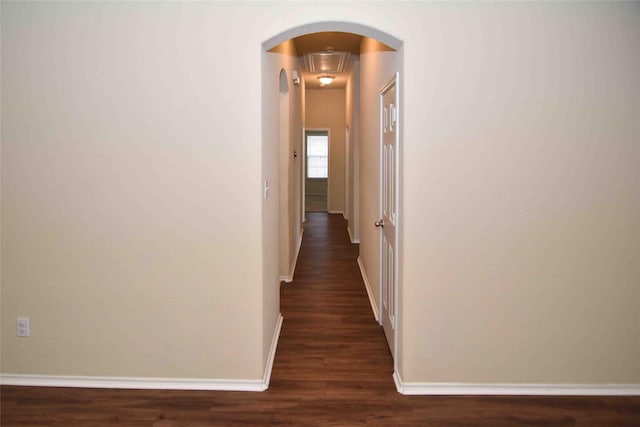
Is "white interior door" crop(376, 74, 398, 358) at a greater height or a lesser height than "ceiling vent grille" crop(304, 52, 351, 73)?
lesser

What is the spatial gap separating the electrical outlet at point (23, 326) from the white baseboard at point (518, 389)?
2.34m

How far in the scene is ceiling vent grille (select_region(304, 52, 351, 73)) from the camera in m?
7.09

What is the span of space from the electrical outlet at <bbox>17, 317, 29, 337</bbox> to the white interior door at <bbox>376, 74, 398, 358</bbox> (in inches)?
91.5

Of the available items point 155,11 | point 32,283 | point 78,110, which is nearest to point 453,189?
point 155,11

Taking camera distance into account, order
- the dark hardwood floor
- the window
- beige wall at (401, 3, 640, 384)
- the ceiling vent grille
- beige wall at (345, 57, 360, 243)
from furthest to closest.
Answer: the window
beige wall at (345, 57, 360, 243)
the ceiling vent grille
beige wall at (401, 3, 640, 384)
the dark hardwood floor

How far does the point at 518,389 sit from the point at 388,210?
1491 mm

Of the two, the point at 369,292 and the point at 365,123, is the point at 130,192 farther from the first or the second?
the point at 365,123

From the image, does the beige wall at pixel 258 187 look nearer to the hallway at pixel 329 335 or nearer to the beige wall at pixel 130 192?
the beige wall at pixel 130 192

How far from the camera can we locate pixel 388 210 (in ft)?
12.8

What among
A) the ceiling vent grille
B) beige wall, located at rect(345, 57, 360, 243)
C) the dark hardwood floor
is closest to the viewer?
the dark hardwood floor

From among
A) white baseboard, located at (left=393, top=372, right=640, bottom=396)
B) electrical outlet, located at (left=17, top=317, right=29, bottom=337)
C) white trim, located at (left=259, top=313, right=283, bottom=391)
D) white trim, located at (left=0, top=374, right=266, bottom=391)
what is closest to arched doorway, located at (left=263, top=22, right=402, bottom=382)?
white baseboard, located at (left=393, top=372, right=640, bottom=396)

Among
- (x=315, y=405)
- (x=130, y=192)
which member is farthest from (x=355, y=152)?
(x=315, y=405)

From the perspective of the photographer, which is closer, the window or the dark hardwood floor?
the dark hardwood floor

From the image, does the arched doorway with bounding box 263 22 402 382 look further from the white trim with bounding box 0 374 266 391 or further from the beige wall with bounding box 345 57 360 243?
the white trim with bounding box 0 374 266 391
